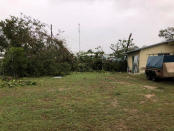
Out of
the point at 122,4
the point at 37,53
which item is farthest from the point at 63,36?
the point at 122,4

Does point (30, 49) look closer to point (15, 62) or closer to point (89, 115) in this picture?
point (15, 62)

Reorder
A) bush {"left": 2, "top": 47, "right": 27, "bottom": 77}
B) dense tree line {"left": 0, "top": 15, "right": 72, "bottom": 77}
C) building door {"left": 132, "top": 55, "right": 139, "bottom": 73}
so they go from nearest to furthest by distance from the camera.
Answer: bush {"left": 2, "top": 47, "right": 27, "bottom": 77} → dense tree line {"left": 0, "top": 15, "right": 72, "bottom": 77} → building door {"left": 132, "top": 55, "right": 139, "bottom": 73}

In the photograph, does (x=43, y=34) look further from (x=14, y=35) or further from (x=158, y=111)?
(x=158, y=111)

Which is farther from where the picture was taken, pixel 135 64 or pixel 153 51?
pixel 135 64

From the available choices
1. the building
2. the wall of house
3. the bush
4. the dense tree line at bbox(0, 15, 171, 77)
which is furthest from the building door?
the bush

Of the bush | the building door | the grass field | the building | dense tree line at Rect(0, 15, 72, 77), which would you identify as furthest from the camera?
the building door

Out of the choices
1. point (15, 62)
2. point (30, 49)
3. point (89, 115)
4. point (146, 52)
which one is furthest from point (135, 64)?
point (89, 115)

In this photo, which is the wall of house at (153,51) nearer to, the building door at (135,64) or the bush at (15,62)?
the building door at (135,64)

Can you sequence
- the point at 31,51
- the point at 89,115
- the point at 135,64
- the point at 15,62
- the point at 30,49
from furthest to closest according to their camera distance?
the point at 135,64 < the point at 30,49 < the point at 31,51 < the point at 15,62 < the point at 89,115

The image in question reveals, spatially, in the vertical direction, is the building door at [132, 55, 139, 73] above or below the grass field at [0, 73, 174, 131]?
above

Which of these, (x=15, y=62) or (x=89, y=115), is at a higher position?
(x=15, y=62)

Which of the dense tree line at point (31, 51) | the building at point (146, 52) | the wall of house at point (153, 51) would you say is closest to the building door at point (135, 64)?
the building at point (146, 52)

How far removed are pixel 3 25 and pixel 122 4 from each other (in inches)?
386

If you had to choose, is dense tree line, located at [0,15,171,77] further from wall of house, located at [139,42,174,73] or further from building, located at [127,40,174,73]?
wall of house, located at [139,42,174,73]
